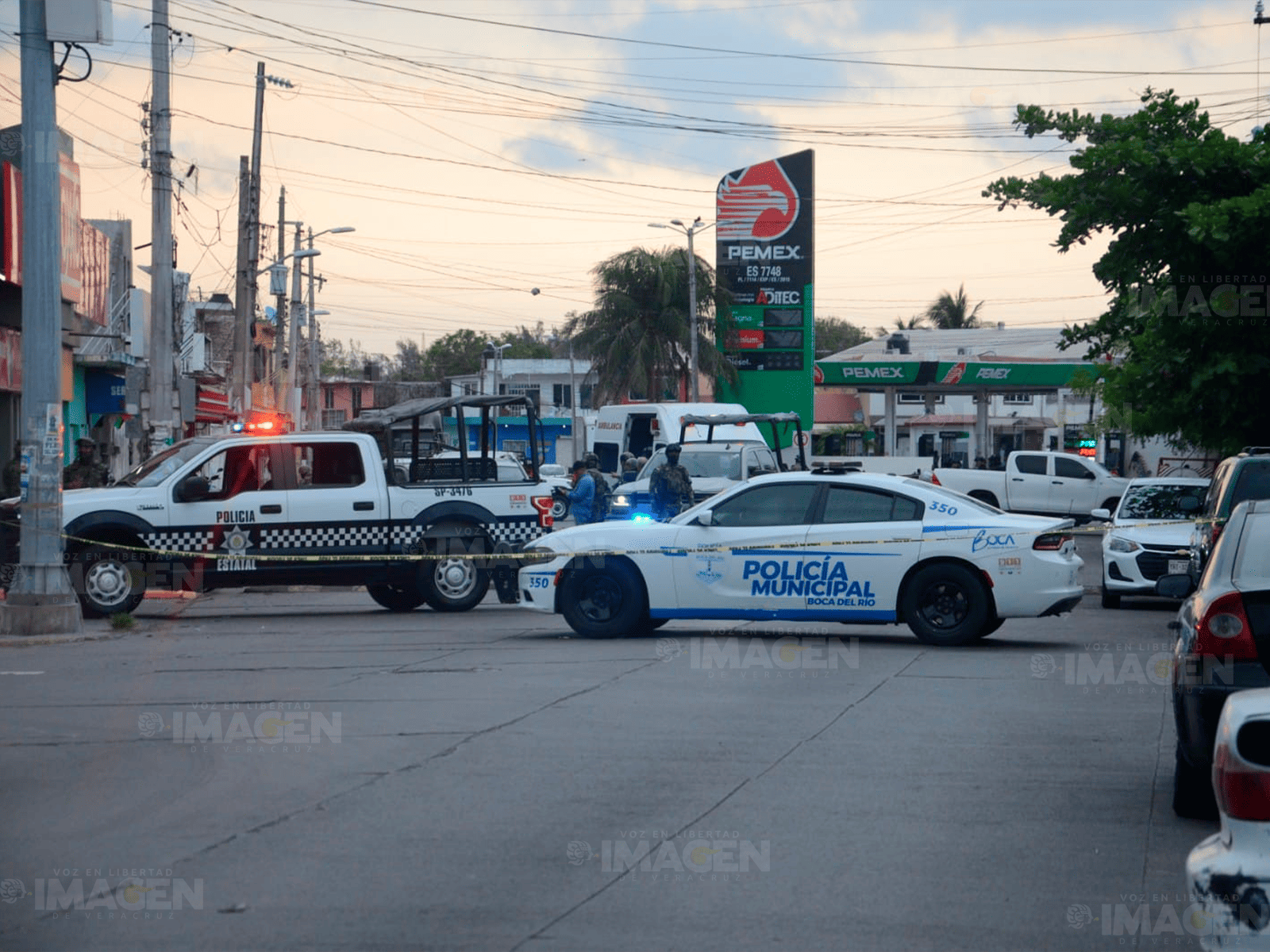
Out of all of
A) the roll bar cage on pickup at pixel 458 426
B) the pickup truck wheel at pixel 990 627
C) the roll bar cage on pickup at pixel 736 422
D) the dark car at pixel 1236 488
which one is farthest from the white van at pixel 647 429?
the pickup truck wheel at pixel 990 627

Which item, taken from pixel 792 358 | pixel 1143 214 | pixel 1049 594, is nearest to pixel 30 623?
pixel 1049 594

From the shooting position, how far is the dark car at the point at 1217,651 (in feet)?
23.0

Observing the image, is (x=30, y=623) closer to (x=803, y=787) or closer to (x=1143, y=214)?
(x=803, y=787)

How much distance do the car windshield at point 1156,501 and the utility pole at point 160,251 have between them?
44.8ft

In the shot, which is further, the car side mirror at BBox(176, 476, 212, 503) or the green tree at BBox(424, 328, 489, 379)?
the green tree at BBox(424, 328, 489, 379)

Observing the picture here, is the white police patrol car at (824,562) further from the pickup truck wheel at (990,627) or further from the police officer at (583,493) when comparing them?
the police officer at (583,493)

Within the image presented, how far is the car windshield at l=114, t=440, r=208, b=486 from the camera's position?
17438mm

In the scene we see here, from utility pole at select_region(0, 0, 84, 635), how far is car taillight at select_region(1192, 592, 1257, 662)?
1173 centimetres

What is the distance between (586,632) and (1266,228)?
388 inches

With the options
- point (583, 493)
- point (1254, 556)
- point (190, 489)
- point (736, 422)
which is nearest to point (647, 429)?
point (736, 422)

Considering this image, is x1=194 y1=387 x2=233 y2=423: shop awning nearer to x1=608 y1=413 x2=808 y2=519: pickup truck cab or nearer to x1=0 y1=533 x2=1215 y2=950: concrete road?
x1=608 y1=413 x2=808 y2=519: pickup truck cab

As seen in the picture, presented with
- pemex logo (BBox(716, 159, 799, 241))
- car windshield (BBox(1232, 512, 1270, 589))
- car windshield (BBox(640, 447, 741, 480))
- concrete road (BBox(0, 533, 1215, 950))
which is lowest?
concrete road (BBox(0, 533, 1215, 950))

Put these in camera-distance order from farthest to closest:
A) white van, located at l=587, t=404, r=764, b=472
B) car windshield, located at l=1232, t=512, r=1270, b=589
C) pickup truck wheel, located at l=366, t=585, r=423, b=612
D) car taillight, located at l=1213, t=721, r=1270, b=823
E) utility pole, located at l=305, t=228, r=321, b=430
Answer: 1. utility pole, located at l=305, t=228, r=321, b=430
2. white van, located at l=587, t=404, r=764, b=472
3. pickup truck wheel, located at l=366, t=585, r=423, b=612
4. car windshield, located at l=1232, t=512, r=1270, b=589
5. car taillight, located at l=1213, t=721, r=1270, b=823

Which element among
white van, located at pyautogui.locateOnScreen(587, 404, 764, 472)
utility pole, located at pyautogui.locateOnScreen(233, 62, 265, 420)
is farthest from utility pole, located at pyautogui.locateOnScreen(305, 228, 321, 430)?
utility pole, located at pyautogui.locateOnScreen(233, 62, 265, 420)
